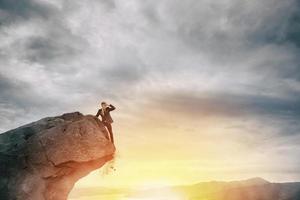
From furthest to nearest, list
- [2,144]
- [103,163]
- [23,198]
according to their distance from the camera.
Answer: [103,163], [2,144], [23,198]

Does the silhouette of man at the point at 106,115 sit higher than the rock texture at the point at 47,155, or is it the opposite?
the silhouette of man at the point at 106,115

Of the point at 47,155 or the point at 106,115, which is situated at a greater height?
the point at 106,115

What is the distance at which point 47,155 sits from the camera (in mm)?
33875

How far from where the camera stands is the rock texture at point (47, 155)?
3312cm

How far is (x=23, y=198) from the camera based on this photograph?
32406 mm

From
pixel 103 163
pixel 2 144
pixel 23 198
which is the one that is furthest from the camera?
pixel 103 163

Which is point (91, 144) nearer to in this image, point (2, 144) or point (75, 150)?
point (75, 150)

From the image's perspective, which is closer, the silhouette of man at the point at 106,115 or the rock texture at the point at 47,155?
the rock texture at the point at 47,155

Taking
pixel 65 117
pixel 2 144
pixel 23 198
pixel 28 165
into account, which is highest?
pixel 65 117

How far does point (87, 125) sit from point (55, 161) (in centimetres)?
460

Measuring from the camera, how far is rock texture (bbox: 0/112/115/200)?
33125 mm

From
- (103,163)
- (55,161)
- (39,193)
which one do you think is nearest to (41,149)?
(55,161)

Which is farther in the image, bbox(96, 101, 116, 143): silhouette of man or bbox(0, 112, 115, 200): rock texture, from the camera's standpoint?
bbox(96, 101, 116, 143): silhouette of man

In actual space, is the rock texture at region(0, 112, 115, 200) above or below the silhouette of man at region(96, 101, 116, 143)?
below
